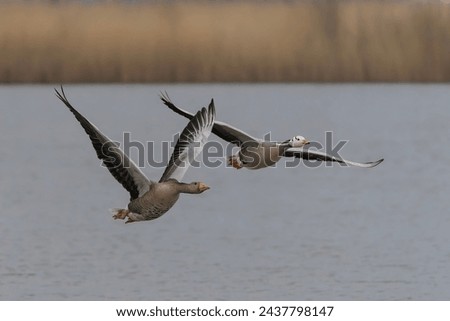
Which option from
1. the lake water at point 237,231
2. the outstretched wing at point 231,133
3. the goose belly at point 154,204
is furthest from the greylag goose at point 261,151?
the lake water at point 237,231

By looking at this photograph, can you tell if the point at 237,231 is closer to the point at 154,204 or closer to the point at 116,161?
the point at 116,161

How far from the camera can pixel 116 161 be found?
26.2 ft

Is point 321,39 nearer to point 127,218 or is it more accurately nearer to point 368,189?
point 368,189

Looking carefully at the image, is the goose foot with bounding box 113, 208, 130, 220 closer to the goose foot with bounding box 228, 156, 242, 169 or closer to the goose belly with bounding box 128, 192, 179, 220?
the goose belly with bounding box 128, 192, 179, 220

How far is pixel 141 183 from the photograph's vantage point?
7984 mm

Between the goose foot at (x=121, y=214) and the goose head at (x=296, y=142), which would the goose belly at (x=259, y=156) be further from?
the goose foot at (x=121, y=214)

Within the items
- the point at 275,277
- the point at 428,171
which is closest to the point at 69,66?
the point at 428,171

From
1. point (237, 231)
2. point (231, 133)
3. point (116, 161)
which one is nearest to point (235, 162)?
point (231, 133)

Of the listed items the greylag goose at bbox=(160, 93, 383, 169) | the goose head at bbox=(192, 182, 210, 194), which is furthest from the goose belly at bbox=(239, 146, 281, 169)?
the goose head at bbox=(192, 182, 210, 194)

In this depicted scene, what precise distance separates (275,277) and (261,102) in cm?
2543

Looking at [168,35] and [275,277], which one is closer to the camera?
[275,277]

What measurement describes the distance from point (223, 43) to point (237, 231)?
56.8ft

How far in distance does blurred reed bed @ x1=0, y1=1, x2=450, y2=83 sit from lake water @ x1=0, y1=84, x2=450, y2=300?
445 cm

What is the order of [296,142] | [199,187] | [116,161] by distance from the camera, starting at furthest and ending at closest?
[296,142], [116,161], [199,187]
